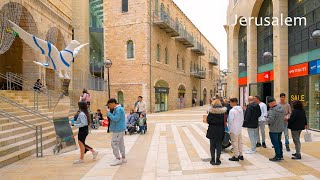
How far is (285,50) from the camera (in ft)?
52.3

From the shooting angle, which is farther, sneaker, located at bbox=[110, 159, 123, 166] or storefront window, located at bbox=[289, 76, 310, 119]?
storefront window, located at bbox=[289, 76, 310, 119]

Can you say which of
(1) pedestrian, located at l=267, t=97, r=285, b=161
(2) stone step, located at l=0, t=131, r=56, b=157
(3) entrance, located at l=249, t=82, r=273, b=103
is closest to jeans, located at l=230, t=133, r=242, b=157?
(1) pedestrian, located at l=267, t=97, r=285, b=161

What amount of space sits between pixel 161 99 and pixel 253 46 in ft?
43.4

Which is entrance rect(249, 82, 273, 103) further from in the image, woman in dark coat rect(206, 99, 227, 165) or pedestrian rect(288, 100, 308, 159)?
woman in dark coat rect(206, 99, 227, 165)

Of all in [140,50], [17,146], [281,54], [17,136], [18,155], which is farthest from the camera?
[140,50]

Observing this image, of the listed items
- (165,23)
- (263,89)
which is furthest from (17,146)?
(165,23)

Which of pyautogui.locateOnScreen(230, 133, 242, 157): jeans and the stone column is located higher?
the stone column

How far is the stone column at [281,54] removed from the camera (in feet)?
51.9

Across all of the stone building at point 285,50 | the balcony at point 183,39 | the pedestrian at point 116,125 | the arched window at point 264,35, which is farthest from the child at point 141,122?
the balcony at point 183,39

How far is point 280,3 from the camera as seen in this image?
52.4 ft

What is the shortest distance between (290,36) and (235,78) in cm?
969

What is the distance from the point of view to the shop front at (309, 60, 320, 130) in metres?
13.0

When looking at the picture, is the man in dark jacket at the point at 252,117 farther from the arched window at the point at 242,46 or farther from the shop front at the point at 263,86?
the arched window at the point at 242,46

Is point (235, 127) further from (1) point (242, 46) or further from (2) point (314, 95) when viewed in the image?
(1) point (242, 46)
